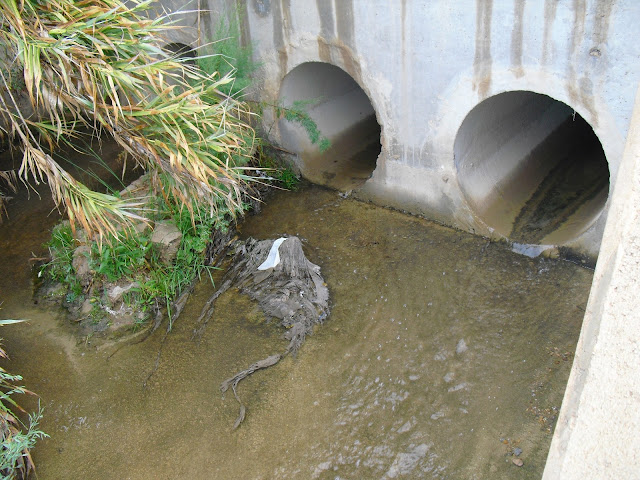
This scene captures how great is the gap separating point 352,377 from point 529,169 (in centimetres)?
373

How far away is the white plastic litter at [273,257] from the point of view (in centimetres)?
589

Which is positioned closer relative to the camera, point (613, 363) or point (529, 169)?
point (613, 363)

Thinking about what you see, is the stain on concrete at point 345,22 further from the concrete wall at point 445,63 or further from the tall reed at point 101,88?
the tall reed at point 101,88

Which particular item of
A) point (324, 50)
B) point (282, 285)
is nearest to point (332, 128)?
point (324, 50)

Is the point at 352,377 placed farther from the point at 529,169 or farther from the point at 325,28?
the point at 529,169

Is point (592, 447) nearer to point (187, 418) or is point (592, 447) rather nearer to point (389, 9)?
point (187, 418)

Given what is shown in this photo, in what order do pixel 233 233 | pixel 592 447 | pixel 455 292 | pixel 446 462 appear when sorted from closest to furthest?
1. pixel 592 447
2. pixel 446 462
3. pixel 455 292
4. pixel 233 233

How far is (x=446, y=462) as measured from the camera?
13.7ft

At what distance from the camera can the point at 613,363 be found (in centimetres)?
170

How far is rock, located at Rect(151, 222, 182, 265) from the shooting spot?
587 centimetres

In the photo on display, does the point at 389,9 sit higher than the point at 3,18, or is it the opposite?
the point at 3,18

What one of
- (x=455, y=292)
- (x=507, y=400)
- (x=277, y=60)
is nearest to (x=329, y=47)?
(x=277, y=60)

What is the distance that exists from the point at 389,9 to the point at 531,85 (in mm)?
1460

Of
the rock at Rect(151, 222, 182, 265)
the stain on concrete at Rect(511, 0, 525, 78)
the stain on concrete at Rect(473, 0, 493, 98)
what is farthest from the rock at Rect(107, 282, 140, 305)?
the stain on concrete at Rect(511, 0, 525, 78)
